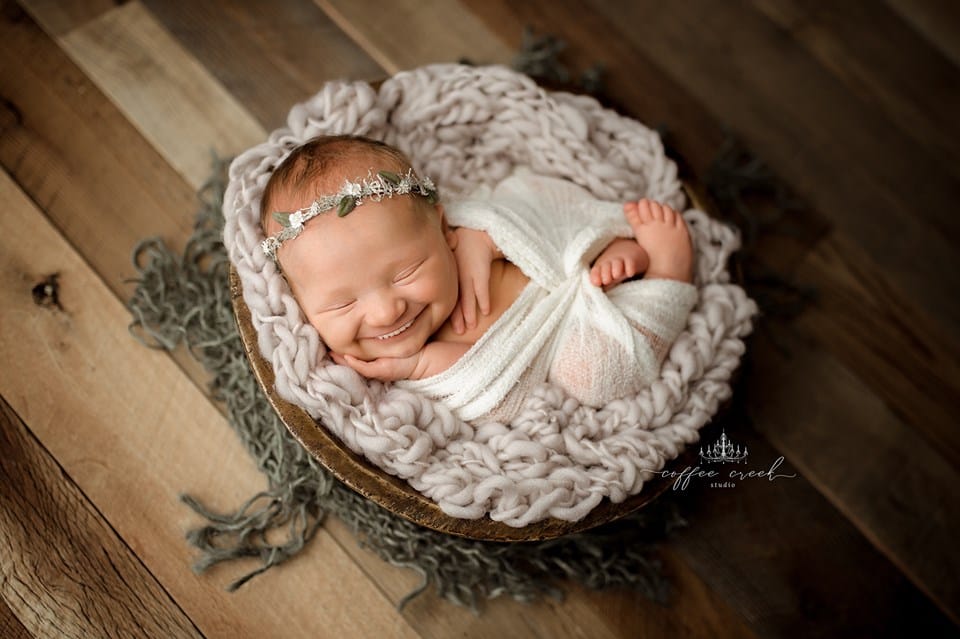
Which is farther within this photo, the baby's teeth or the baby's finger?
the baby's finger

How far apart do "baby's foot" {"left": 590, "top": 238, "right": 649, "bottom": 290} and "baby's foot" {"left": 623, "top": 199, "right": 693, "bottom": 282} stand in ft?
0.08

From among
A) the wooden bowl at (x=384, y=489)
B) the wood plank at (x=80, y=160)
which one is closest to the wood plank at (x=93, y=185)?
the wood plank at (x=80, y=160)

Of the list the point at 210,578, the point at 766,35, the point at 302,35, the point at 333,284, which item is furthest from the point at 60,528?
the point at 766,35

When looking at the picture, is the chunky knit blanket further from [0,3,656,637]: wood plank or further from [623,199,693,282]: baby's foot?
[0,3,656,637]: wood plank

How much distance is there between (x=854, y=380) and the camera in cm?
176

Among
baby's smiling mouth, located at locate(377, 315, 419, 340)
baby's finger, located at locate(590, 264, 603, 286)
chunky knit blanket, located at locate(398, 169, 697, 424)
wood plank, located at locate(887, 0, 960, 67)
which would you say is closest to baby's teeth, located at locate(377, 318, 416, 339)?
baby's smiling mouth, located at locate(377, 315, 419, 340)

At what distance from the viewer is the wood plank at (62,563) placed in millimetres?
1312

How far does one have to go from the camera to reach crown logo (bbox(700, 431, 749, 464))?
1.43 metres

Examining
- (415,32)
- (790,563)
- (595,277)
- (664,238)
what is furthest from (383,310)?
(790,563)

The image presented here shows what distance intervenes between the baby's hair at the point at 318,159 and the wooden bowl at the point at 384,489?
0.27 metres

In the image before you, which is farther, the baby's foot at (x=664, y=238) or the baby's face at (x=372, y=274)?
the baby's foot at (x=664, y=238)

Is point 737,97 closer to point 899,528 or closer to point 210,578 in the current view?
point 899,528

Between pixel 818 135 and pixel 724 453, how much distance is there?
99 cm

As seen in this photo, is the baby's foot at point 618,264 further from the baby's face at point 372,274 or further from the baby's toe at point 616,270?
the baby's face at point 372,274
